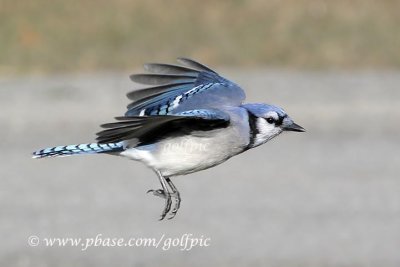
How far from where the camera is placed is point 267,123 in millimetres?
1884

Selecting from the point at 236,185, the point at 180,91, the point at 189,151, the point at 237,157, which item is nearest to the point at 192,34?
the point at 237,157

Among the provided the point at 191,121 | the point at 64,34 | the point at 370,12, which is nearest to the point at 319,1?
the point at 370,12

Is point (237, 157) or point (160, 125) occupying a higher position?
point (160, 125)

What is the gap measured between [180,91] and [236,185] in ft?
31.7

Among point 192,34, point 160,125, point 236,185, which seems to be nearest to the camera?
point 160,125

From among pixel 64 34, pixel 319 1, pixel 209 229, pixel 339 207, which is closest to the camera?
pixel 209 229

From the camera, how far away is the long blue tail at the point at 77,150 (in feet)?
6.18

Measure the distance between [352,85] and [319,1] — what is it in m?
1.25

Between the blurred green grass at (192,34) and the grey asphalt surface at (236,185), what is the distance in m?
0.26

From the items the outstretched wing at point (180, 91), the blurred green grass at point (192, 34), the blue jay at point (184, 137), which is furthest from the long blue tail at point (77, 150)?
the blurred green grass at point (192, 34)

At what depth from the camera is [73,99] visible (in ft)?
48.6

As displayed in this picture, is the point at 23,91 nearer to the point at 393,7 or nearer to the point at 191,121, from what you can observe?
the point at 393,7

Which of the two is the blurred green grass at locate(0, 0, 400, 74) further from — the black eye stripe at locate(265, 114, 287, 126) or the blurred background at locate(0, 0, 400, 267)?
the black eye stripe at locate(265, 114, 287, 126)

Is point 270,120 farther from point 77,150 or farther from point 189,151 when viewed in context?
point 77,150
